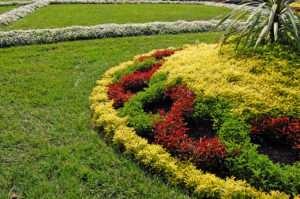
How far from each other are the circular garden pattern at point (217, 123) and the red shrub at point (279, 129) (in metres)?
0.02

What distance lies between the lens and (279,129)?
3.71m

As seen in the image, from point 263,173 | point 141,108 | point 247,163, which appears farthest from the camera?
point 141,108

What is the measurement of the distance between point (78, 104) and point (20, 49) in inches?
226

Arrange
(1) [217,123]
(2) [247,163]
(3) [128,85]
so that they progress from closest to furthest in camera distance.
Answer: (2) [247,163]
(1) [217,123]
(3) [128,85]

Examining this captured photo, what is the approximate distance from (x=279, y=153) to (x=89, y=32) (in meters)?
9.78

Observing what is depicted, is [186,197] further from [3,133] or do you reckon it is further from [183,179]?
[3,133]

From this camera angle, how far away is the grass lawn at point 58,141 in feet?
A: 10.6

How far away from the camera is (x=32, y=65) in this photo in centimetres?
750

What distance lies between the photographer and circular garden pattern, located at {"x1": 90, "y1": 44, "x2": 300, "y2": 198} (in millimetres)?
3098

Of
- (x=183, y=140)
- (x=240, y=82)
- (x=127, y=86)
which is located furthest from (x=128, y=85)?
(x=240, y=82)

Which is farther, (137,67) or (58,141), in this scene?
(137,67)

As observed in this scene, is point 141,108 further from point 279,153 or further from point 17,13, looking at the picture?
point 17,13

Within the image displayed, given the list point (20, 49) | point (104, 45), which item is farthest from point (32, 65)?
point (104, 45)

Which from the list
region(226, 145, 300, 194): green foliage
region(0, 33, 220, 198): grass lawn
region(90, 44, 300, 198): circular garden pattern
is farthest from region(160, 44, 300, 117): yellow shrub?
region(0, 33, 220, 198): grass lawn
